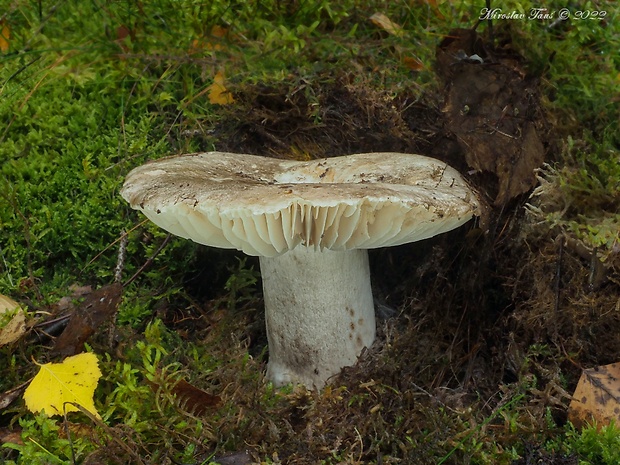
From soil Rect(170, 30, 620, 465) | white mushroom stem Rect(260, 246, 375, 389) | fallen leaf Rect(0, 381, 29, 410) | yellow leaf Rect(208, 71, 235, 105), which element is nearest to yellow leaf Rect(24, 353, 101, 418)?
fallen leaf Rect(0, 381, 29, 410)

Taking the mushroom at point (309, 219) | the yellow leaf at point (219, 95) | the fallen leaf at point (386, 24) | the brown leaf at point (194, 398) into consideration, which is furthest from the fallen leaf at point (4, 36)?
the brown leaf at point (194, 398)

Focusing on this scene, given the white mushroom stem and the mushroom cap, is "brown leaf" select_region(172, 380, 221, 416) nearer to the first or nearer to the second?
the white mushroom stem

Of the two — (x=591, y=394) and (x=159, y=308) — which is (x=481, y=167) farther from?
(x=159, y=308)

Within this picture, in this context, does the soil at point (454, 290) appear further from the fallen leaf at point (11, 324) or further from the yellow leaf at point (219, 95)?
the fallen leaf at point (11, 324)

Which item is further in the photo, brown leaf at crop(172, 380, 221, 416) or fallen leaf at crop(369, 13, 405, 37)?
fallen leaf at crop(369, 13, 405, 37)

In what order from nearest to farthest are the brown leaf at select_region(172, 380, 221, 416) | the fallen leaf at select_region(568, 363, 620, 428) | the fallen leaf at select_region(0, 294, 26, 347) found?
the fallen leaf at select_region(568, 363, 620, 428) < the brown leaf at select_region(172, 380, 221, 416) < the fallen leaf at select_region(0, 294, 26, 347)

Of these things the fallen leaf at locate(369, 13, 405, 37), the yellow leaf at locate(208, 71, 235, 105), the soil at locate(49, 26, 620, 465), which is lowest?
the soil at locate(49, 26, 620, 465)

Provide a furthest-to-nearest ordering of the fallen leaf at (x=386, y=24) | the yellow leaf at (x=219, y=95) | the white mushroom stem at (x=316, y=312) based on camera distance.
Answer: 1. the fallen leaf at (x=386, y=24)
2. the yellow leaf at (x=219, y=95)
3. the white mushroom stem at (x=316, y=312)
